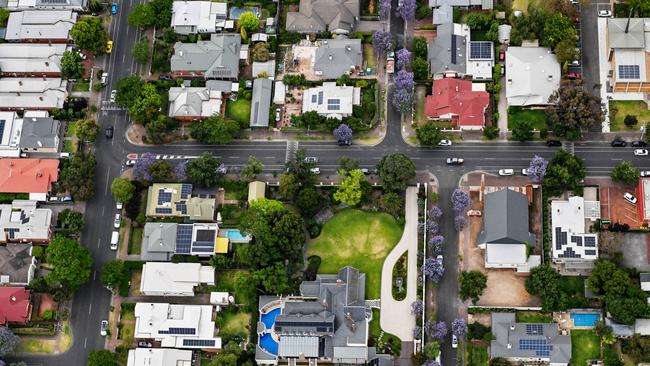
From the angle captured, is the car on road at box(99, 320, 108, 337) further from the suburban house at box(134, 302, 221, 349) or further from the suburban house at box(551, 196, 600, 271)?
the suburban house at box(551, 196, 600, 271)

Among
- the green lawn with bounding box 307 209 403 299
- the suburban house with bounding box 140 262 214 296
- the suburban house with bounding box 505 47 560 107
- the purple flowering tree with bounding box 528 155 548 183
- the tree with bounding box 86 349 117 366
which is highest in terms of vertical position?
the suburban house with bounding box 505 47 560 107

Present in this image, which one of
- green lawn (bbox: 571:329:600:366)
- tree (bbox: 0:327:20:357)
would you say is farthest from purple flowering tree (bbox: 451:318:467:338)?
tree (bbox: 0:327:20:357)

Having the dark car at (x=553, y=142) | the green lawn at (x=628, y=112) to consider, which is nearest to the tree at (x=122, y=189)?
the dark car at (x=553, y=142)

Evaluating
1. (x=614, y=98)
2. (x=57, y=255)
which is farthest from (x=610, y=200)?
(x=57, y=255)

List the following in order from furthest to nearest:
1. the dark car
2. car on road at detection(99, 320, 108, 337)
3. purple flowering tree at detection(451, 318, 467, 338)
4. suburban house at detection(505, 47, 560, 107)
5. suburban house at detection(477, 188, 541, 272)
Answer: suburban house at detection(505, 47, 560, 107)
the dark car
car on road at detection(99, 320, 108, 337)
suburban house at detection(477, 188, 541, 272)
purple flowering tree at detection(451, 318, 467, 338)

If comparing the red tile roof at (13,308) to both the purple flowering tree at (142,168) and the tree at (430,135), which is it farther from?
the tree at (430,135)

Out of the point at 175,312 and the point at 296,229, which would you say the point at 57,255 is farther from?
the point at 296,229
